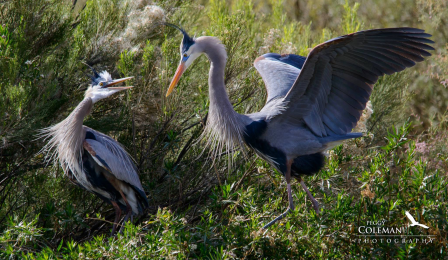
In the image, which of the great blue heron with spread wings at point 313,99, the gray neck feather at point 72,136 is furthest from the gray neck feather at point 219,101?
the gray neck feather at point 72,136

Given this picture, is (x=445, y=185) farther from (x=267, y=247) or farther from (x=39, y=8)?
(x=39, y=8)

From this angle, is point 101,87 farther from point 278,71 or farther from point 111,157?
point 278,71

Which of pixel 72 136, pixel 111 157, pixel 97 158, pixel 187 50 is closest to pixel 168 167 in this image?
pixel 111 157

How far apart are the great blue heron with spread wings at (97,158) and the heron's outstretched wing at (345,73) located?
4.45 feet

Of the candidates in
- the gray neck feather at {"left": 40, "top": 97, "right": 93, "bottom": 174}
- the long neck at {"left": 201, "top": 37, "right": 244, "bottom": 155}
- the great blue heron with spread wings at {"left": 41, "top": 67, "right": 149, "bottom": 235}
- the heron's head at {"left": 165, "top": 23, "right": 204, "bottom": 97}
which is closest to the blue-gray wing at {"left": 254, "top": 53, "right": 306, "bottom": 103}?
the long neck at {"left": 201, "top": 37, "right": 244, "bottom": 155}

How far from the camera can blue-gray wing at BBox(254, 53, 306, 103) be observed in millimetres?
4273

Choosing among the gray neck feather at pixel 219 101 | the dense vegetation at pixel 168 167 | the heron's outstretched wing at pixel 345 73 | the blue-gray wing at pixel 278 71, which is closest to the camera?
the dense vegetation at pixel 168 167

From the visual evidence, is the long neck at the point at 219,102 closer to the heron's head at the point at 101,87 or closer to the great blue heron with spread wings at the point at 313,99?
the great blue heron with spread wings at the point at 313,99

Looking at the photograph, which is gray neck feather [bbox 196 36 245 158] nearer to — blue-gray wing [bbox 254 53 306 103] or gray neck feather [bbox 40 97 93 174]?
blue-gray wing [bbox 254 53 306 103]

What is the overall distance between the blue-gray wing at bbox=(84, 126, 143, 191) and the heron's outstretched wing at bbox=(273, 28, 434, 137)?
1.31 m

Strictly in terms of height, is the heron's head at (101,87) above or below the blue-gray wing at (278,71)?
below

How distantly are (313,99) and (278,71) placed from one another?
0.84m

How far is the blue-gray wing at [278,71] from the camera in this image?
4.27 meters

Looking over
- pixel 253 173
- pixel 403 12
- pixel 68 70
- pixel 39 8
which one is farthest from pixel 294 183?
pixel 403 12
